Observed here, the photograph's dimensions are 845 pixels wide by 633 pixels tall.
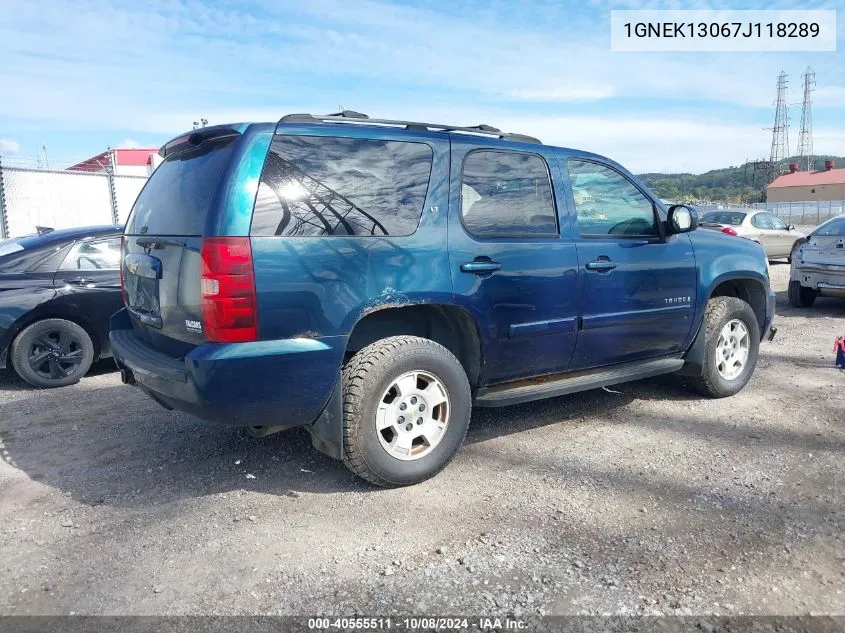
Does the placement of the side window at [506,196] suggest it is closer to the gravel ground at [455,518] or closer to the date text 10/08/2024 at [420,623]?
the gravel ground at [455,518]

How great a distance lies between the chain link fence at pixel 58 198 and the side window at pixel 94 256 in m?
8.41

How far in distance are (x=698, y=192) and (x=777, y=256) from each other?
69834mm

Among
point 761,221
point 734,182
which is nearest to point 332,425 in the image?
point 761,221

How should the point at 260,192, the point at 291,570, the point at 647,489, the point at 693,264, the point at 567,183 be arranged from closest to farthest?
the point at 291,570
the point at 260,192
the point at 647,489
the point at 567,183
the point at 693,264

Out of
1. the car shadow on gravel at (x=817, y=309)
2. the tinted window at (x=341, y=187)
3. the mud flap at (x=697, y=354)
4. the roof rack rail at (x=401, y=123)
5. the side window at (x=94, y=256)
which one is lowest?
the car shadow on gravel at (x=817, y=309)

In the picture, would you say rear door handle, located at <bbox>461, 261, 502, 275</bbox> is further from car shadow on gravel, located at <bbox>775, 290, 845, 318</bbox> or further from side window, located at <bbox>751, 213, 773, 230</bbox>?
side window, located at <bbox>751, 213, 773, 230</bbox>

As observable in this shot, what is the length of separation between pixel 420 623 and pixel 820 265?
873cm

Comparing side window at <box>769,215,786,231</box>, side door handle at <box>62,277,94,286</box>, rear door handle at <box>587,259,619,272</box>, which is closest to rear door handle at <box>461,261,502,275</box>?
rear door handle at <box>587,259,619,272</box>

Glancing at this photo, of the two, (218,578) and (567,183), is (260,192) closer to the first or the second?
(218,578)

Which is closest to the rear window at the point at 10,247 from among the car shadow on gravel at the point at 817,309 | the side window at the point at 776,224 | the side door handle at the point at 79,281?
the side door handle at the point at 79,281

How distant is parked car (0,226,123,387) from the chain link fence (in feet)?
27.8

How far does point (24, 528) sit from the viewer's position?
3.09 meters

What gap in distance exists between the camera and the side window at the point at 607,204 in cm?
416

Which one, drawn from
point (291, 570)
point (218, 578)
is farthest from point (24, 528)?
point (291, 570)
